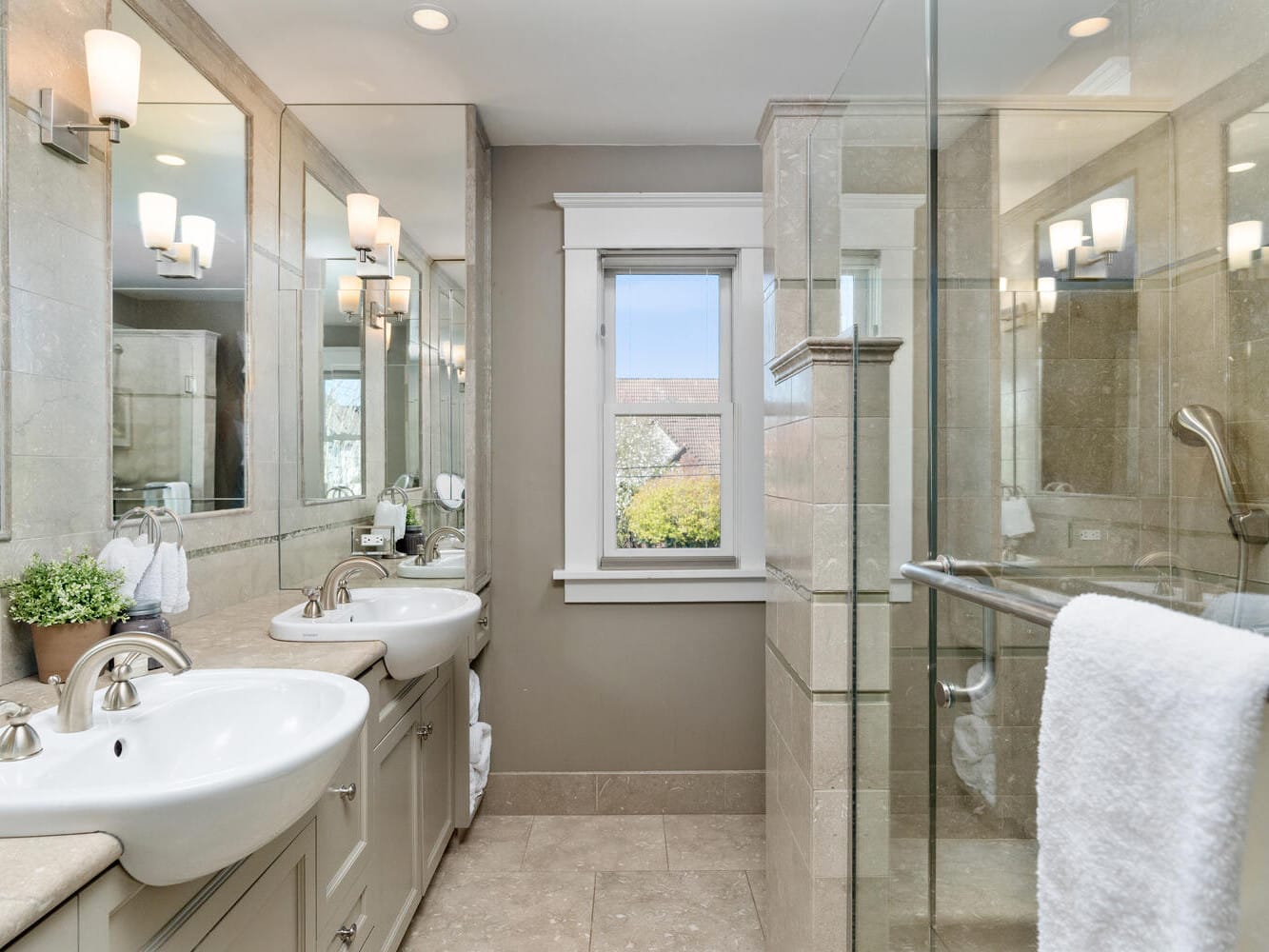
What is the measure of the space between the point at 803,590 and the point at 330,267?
1.93 meters

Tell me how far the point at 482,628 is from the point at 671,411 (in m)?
1.11

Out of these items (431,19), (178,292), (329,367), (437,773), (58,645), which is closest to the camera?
(58,645)

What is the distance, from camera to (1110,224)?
81 centimetres

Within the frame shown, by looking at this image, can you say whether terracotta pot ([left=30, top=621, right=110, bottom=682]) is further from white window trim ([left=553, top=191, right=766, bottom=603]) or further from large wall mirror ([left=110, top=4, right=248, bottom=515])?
white window trim ([left=553, top=191, right=766, bottom=603])

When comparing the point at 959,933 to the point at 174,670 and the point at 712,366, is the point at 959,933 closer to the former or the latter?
the point at 174,670

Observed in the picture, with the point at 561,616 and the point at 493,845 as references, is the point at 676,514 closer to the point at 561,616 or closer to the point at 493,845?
the point at 561,616

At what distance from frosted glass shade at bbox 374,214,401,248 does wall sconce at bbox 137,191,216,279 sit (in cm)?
61

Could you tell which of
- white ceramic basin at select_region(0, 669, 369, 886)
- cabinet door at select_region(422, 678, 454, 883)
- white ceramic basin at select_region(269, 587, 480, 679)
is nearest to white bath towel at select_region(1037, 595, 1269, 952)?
white ceramic basin at select_region(0, 669, 369, 886)

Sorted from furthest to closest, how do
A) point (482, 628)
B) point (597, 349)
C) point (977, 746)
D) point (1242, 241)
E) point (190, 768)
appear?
point (597, 349) < point (482, 628) < point (190, 768) < point (977, 746) < point (1242, 241)

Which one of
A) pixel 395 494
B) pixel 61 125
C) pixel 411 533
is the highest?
pixel 61 125

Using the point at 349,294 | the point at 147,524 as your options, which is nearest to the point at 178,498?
the point at 147,524

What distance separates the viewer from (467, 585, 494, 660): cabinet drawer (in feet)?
8.41

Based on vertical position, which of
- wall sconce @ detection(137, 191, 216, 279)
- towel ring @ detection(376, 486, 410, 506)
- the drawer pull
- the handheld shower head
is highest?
wall sconce @ detection(137, 191, 216, 279)

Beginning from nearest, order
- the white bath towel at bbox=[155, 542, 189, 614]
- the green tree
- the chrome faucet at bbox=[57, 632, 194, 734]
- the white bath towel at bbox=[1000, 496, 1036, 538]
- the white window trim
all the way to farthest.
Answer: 1. the white bath towel at bbox=[1000, 496, 1036, 538]
2. the chrome faucet at bbox=[57, 632, 194, 734]
3. the white bath towel at bbox=[155, 542, 189, 614]
4. the white window trim
5. the green tree
